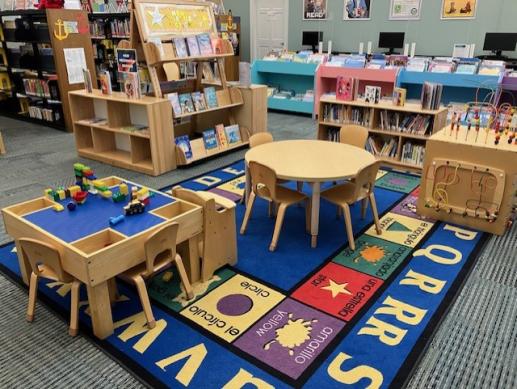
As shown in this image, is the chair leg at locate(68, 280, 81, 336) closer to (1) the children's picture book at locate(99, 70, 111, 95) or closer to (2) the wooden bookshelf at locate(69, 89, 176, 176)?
(2) the wooden bookshelf at locate(69, 89, 176, 176)

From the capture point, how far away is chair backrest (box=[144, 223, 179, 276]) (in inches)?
96.7

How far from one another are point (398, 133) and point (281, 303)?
3.20 m

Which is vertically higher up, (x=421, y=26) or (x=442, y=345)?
(x=421, y=26)

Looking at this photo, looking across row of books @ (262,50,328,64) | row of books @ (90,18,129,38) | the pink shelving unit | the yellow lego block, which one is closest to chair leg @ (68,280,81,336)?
the yellow lego block

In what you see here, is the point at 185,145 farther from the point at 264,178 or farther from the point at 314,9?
the point at 314,9

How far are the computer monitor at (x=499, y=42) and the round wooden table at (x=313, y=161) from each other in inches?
214

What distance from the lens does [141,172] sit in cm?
528

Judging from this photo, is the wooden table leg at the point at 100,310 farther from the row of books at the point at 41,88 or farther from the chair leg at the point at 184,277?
the row of books at the point at 41,88

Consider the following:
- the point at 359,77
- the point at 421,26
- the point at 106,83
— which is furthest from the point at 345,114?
the point at 421,26

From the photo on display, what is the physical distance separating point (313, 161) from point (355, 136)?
1.03 m

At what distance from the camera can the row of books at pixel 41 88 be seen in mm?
7215

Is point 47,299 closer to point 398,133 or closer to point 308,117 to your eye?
point 398,133

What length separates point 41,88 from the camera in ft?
24.5

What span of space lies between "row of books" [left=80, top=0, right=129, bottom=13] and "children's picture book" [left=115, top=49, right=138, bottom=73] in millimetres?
4751
